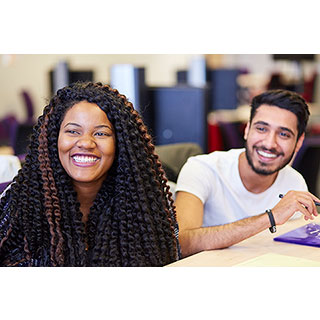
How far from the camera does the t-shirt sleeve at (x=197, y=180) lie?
194cm

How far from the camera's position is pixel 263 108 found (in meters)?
1.86

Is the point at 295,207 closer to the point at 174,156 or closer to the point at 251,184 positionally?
the point at 251,184

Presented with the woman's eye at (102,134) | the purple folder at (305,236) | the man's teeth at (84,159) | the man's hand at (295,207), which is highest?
the woman's eye at (102,134)

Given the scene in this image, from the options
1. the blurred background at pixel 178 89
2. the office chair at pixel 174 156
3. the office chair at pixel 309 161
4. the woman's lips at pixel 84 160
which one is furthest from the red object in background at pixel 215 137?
the woman's lips at pixel 84 160

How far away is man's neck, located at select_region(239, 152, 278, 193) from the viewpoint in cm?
192

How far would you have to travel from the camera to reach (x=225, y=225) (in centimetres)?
178

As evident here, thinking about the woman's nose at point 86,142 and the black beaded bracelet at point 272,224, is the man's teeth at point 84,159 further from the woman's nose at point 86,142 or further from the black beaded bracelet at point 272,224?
the black beaded bracelet at point 272,224

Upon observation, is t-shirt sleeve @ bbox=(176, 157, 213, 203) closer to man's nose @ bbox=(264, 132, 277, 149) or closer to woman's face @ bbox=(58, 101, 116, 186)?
man's nose @ bbox=(264, 132, 277, 149)

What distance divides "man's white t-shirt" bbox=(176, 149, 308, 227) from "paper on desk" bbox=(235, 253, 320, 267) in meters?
0.35

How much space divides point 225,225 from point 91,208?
431mm

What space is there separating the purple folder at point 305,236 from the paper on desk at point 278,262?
0.13m

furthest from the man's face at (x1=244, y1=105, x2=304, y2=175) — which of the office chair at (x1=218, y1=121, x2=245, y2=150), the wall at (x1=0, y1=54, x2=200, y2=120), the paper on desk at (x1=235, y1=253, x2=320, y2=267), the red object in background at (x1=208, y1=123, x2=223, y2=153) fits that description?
the wall at (x1=0, y1=54, x2=200, y2=120)
